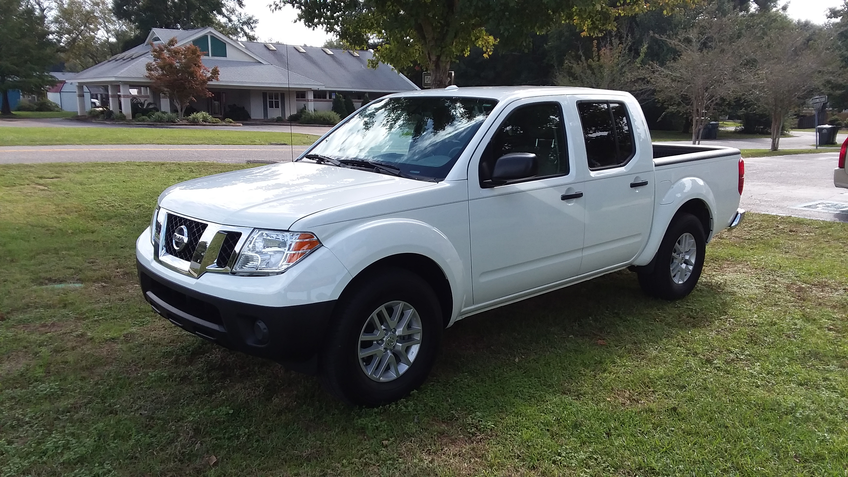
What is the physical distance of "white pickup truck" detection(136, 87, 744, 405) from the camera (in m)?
3.38

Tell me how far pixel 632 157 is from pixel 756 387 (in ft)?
6.65

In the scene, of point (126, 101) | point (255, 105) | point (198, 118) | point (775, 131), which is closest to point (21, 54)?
point (126, 101)

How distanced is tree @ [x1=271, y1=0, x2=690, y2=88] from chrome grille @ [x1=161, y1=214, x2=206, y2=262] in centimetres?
521

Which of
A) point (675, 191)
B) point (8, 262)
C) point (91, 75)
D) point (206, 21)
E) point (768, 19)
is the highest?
point (206, 21)

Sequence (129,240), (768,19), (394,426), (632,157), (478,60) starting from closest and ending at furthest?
1. (394,426)
2. (632,157)
3. (129,240)
4. (768,19)
5. (478,60)

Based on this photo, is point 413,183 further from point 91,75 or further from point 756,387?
point 91,75

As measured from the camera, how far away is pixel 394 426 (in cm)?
360

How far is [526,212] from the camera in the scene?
14.3ft

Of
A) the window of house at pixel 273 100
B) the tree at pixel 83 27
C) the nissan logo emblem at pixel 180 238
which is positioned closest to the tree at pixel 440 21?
the nissan logo emblem at pixel 180 238

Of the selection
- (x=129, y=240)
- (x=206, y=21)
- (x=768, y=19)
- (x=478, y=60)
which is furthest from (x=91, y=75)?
(x=768, y=19)

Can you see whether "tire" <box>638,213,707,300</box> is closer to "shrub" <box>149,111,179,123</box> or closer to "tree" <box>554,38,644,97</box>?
"tree" <box>554,38,644,97</box>

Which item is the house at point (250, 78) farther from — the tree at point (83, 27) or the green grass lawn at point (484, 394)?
the green grass lawn at point (484, 394)

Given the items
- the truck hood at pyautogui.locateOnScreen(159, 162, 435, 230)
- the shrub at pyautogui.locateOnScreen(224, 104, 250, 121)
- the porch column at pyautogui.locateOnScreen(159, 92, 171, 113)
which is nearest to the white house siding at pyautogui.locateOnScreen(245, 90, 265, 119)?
the shrub at pyautogui.locateOnScreen(224, 104, 250, 121)

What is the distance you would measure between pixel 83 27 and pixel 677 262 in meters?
72.8
